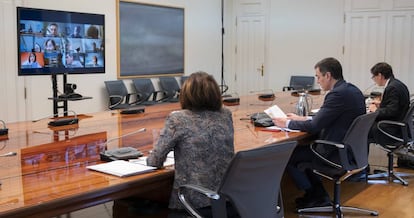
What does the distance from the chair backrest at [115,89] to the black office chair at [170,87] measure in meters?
0.97

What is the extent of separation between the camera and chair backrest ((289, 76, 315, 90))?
9.27m

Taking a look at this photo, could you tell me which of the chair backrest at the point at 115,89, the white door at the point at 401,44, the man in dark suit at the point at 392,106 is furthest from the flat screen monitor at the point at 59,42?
the white door at the point at 401,44

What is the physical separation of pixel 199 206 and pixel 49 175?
708 mm

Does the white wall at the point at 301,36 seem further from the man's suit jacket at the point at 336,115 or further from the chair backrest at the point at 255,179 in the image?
the chair backrest at the point at 255,179

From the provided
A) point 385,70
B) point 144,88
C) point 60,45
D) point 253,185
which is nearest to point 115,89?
point 144,88

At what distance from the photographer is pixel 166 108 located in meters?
5.03

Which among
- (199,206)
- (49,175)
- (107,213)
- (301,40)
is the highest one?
(301,40)

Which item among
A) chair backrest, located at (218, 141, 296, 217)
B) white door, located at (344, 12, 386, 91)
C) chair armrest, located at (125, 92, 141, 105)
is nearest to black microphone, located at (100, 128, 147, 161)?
chair backrest, located at (218, 141, 296, 217)

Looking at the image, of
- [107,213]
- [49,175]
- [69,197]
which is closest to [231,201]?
[69,197]

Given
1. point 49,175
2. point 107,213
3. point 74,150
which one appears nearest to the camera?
point 49,175

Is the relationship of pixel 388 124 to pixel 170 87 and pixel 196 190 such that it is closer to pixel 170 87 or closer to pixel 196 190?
pixel 196 190

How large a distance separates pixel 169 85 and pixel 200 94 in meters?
6.36

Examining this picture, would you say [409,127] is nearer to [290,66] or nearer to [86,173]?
[86,173]

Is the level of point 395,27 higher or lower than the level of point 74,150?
higher
